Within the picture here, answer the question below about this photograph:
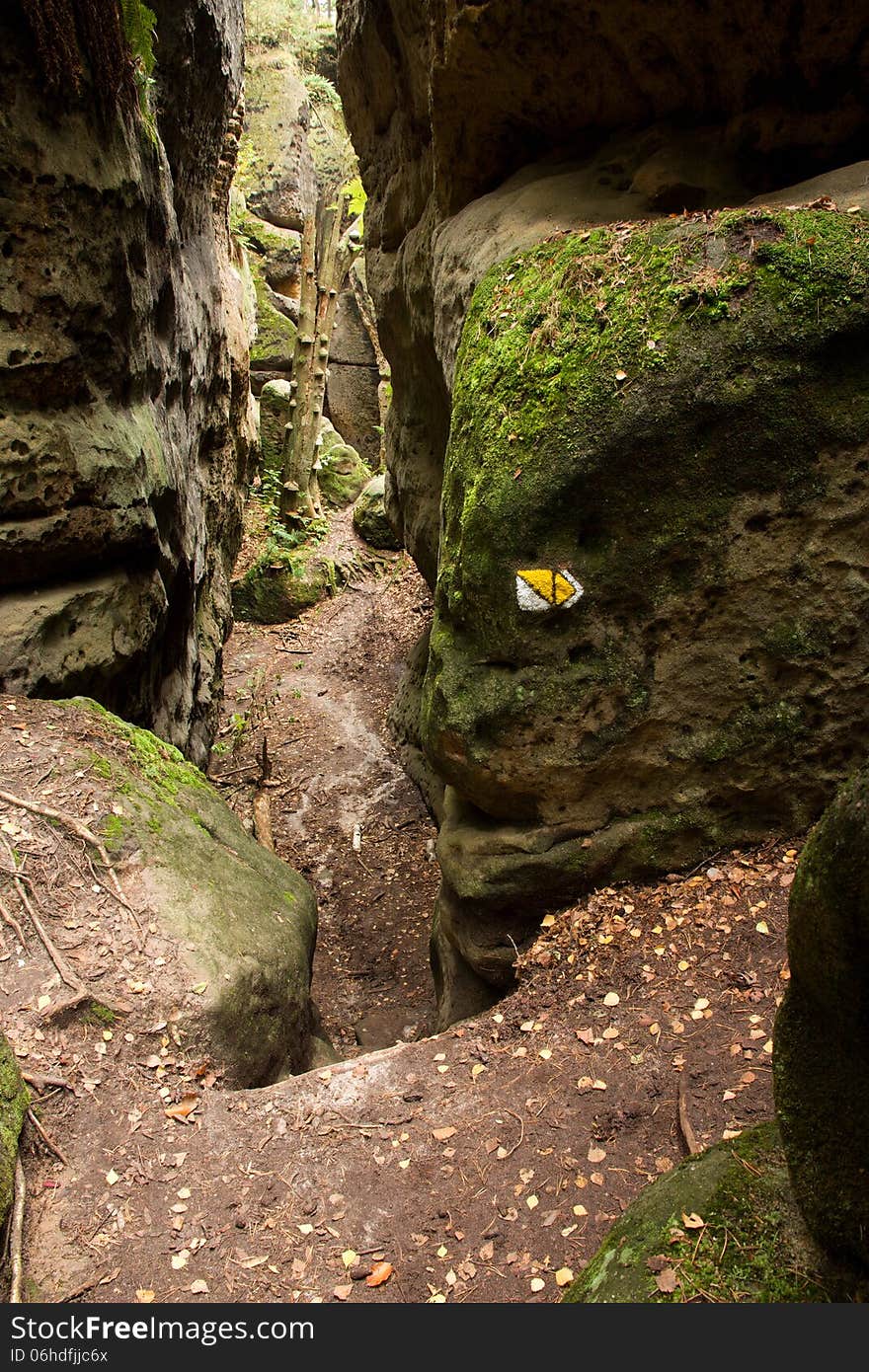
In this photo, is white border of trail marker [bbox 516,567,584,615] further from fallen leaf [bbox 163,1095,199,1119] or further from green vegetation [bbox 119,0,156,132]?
green vegetation [bbox 119,0,156,132]

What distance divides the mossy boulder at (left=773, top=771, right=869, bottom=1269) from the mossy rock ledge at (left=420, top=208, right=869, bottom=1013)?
3394 millimetres

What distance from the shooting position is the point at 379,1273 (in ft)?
11.3

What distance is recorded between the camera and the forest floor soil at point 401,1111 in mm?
3463

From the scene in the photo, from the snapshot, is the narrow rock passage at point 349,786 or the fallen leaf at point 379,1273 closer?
the fallen leaf at point 379,1273

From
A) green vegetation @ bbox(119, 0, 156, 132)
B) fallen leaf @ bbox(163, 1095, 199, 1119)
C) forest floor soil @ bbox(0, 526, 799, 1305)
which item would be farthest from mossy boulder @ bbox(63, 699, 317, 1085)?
green vegetation @ bbox(119, 0, 156, 132)

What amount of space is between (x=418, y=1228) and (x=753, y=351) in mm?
4926

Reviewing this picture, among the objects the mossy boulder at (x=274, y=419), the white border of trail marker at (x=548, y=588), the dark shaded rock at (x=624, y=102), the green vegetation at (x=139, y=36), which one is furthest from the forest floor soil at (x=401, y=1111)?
the mossy boulder at (x=274, y=419)

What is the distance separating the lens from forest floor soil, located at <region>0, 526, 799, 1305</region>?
3.46 metres

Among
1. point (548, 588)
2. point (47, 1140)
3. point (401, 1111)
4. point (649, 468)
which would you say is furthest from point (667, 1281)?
point (649, 468)

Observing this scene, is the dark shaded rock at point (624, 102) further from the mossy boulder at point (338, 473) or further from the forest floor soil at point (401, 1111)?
the mossy boulder at point (338, 473)

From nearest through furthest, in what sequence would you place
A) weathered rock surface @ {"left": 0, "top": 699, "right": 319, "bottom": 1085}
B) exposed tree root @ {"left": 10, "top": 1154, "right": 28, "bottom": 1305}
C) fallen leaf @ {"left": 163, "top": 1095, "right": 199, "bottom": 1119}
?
exposed tree root @ {"left": 10, "top": 1154, "right": 28, "bottom": 1305} → fallen leaf @ {"left": 163, "top": 1095, "right": 199, "bottom": 1119} → weathered rock surface @ {"left": 0, "top": 699, "right": 319, "bottom": 1085}

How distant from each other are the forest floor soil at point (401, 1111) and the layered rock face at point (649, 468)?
2.36 ft

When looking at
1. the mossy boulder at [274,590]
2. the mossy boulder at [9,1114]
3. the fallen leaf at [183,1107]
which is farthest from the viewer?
the mossy boulder at [274,590]
